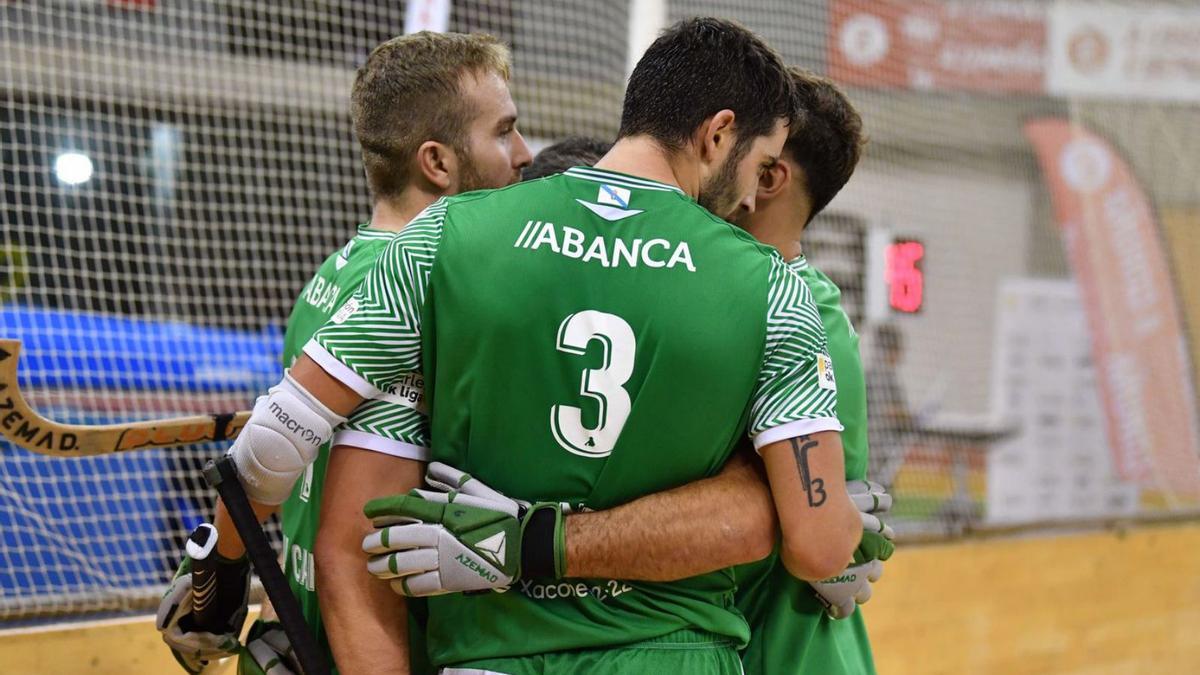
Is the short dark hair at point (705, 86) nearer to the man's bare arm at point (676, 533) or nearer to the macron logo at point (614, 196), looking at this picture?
the macron logo at point (614, 196)

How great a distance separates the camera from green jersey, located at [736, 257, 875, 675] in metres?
2.12

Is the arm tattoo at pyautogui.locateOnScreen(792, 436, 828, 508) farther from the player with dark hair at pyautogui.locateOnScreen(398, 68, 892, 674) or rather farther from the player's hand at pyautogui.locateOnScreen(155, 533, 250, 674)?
the player's hand at pyautogui.locateOnScreen(155, 533, 250, 674)

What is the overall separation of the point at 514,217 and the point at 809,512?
1.80 feet

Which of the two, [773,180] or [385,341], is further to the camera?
[773,180]

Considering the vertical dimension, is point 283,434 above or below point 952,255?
above

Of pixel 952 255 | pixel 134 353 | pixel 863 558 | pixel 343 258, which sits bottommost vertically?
pixel 952 255

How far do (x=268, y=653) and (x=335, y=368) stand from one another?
538 mm

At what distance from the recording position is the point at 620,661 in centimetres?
163

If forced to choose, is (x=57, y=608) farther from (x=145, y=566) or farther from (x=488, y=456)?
(x=488, y=456)

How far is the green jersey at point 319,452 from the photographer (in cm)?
193

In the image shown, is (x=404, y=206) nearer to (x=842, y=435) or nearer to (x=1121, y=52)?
(x=842, y=435)

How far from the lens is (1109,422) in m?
8.41

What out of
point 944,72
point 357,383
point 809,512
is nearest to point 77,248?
point 357,383

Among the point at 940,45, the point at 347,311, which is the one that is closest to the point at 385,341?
the point at 347,311
